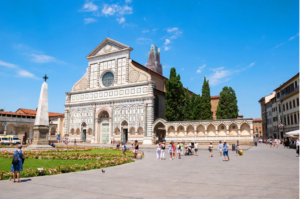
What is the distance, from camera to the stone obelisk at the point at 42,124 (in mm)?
25953

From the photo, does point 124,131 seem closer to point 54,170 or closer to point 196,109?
point 196,109

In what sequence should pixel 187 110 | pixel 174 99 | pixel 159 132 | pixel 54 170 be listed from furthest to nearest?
1. pixel 159 132
2. pixel 187 110
3. pixel 174 99
4. pixel 54 170

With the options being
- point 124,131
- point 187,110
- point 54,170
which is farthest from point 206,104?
point 54,170

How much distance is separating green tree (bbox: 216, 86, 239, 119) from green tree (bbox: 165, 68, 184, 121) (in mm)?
7965

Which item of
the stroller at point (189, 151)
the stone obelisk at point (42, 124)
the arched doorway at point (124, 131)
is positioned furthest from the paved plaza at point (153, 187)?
the arched doorway at point (124, 131)

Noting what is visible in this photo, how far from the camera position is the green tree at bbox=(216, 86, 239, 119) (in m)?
44.3

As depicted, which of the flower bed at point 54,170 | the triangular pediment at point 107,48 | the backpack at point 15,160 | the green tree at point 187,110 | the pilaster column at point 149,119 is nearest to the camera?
the backpack at point 15,160

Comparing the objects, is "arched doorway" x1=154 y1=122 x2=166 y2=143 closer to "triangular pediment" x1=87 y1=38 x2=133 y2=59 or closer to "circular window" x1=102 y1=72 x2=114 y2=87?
"circular window" x1=102 y1=72 x2=114 y2=87

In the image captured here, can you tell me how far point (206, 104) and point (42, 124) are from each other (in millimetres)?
27775

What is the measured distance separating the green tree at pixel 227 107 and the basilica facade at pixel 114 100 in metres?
8.02

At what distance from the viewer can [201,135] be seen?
132ft

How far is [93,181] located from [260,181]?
6.37 metres

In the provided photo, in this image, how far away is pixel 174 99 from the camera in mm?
42125

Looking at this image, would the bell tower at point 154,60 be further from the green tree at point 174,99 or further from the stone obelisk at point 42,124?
the stone obelisk at point 42,124
